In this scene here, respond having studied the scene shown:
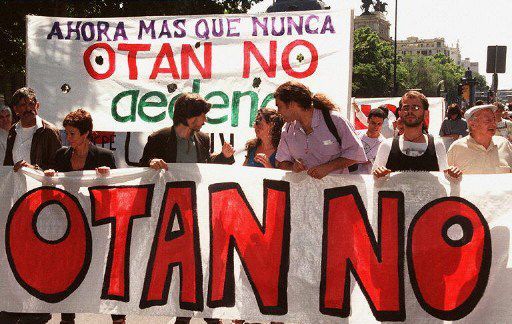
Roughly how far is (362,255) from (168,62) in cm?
265

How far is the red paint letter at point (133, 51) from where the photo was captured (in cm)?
598

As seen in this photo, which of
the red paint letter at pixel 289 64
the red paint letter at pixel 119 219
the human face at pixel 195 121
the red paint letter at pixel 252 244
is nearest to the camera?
the red paint letter at pixel 252 244

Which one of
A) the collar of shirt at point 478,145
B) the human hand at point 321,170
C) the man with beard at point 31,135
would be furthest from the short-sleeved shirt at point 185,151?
the collar of shirt at point 478,145

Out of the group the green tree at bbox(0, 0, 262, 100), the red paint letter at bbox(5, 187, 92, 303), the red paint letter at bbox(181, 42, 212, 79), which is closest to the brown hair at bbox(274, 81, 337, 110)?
the red paint letter at bbox(5, 187, 92, 303)

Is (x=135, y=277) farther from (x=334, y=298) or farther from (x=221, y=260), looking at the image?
(x=334, y=298)

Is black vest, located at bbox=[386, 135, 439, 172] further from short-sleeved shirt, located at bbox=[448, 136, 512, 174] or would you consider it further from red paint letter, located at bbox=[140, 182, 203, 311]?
red paint letter, located at bbox=[140, 182, 203, 311]

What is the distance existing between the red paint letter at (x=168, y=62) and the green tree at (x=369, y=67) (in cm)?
7106

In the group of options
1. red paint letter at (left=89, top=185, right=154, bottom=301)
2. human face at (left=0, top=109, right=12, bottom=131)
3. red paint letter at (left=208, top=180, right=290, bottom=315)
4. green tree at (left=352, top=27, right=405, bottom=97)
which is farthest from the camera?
green tree at (left=352, top=27, right=405, bottom=97)

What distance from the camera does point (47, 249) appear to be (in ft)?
15.1

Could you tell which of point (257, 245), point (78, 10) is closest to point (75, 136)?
point (257, 245)

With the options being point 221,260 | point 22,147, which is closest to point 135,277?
point 221,260

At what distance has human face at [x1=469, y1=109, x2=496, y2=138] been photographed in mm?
4715

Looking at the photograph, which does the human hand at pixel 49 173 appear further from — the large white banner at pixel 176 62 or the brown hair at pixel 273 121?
the brown hair at pixel 273 121

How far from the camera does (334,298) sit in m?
4.16
